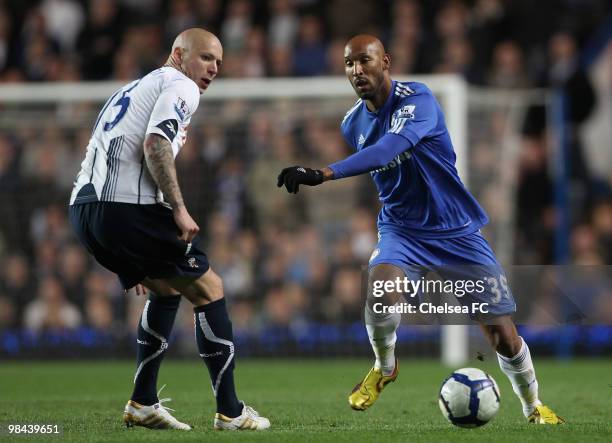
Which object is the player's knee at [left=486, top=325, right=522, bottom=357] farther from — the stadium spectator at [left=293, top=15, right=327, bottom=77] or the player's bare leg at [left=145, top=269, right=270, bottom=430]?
the stadium spectator at [left=293, top=15, right=327, bottom=77]

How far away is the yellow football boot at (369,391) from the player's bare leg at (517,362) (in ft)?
2.42

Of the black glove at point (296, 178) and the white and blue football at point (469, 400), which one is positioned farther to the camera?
the white and blue football at point (469, 400)

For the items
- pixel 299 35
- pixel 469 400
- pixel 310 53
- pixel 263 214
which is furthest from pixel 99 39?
pixel 469 400

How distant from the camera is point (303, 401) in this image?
8500 millimetres

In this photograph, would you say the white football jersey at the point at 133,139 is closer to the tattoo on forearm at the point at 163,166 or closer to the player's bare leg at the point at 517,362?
the tattoo on forearm at the point at 163,166

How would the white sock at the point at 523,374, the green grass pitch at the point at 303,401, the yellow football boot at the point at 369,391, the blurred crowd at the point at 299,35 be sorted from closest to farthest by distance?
1. the green grass pitch at the point at 303,401
2. the white sock at the point at 523,374
3. the yellow football boot at the point at 369,391
4. the blurred crowd at the point at 299,35

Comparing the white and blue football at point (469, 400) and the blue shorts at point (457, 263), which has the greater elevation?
the blue shorts at point (457, 263)

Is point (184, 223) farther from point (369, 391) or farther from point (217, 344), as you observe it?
point (369, 391)

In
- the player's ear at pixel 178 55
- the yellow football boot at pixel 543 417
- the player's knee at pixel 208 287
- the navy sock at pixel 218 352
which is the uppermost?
the player's ear at pixel 178 55

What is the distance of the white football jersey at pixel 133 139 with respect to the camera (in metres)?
6.21

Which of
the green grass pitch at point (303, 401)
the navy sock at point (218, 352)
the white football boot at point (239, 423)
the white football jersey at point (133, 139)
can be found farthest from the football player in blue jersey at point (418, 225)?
the white football jersey at point (133, 139)

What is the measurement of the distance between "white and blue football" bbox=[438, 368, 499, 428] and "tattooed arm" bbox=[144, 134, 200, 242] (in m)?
1.67

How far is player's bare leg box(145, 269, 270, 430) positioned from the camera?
6324 millimetres

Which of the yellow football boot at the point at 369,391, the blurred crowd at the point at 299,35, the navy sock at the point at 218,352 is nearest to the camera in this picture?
the navy sock at the point at 218,352
